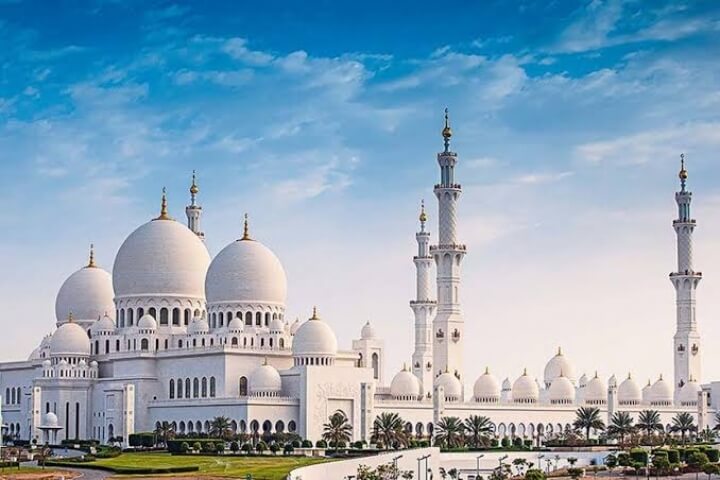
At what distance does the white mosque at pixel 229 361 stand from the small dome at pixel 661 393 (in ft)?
12.1

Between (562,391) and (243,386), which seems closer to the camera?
(243,386)

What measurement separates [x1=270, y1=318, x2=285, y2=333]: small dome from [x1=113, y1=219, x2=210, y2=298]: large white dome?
647 centimetres

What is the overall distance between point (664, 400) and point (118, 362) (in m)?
38.9

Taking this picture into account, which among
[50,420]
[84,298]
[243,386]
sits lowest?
[50,420]

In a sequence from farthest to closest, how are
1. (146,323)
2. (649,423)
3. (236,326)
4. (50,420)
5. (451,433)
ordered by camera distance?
(649,423), (146,323), (236,326), (50,420), (451,433)

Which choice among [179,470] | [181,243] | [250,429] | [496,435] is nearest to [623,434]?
[496,435]

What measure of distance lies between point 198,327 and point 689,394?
36774 mm

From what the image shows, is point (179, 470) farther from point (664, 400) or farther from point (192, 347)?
point (664, 400)

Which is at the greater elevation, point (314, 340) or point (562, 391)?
point (314, 340)

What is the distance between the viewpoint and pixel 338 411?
7988cm

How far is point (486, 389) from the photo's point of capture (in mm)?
91875

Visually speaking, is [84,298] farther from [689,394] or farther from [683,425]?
[689,394]

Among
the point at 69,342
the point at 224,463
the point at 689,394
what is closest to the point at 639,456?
the point at 224,463

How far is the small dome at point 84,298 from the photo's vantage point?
93.2 metres
